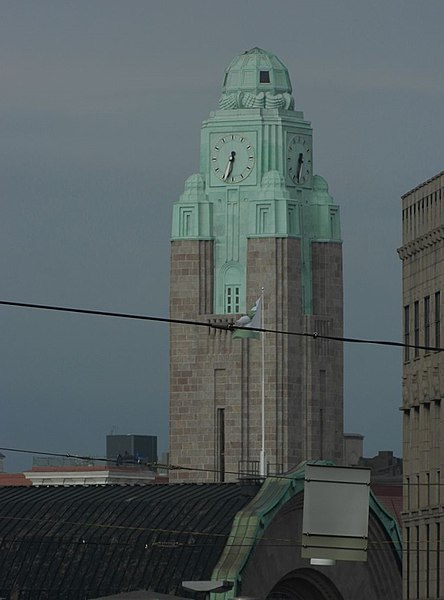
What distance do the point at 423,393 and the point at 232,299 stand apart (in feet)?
365

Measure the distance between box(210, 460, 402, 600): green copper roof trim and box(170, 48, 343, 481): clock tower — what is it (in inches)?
2924

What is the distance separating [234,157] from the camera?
196m

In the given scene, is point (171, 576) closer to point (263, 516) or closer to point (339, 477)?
Answer: point (263, 516)

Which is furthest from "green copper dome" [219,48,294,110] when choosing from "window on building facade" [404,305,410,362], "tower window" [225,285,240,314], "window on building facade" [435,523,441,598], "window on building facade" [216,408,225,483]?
"window on building facade" [435,523,441,598]

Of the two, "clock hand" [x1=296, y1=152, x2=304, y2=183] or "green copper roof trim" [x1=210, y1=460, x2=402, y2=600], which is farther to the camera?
"clock hand" [x1=296, y1=152, x2=304, y2=183]

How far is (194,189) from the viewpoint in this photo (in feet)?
642

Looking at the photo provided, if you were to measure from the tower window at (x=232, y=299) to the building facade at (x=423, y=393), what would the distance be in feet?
346

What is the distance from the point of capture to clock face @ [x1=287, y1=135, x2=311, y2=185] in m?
196

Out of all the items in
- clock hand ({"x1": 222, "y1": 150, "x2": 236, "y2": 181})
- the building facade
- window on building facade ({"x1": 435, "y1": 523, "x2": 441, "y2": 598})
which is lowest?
window on building facade ({"x1": 435, "y1": 523, "x2": 441, "y2": 598})

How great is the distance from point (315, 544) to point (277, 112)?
5670 inches

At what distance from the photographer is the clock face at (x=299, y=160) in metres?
196

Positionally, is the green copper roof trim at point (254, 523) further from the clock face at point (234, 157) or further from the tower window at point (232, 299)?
the clock face at point (234, 157)

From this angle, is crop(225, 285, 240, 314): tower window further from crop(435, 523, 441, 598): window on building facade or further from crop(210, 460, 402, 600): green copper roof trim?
crop(435, 523, 441, 598): window on building facade

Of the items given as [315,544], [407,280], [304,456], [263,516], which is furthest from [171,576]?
[304,456]
